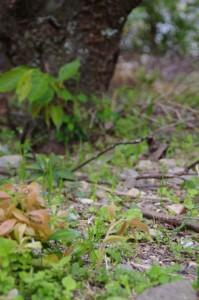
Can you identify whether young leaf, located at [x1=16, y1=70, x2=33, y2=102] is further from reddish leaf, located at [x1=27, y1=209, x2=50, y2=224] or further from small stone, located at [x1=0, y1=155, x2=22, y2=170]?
reddish leaf, located at [x1=27, y1=209, x2=50, y2=224]

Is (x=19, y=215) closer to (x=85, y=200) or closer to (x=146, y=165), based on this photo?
(x=85, y=200)

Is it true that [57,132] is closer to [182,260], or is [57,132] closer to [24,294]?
[182,260]

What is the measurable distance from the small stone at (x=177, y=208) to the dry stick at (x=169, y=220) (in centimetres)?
11

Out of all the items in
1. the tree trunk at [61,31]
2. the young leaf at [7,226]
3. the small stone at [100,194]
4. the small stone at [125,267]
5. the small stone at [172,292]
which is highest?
the tree trunk at [61,31]

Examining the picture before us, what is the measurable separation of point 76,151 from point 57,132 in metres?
0.18

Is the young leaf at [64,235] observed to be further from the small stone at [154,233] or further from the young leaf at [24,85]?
the young leaf at [24,85]

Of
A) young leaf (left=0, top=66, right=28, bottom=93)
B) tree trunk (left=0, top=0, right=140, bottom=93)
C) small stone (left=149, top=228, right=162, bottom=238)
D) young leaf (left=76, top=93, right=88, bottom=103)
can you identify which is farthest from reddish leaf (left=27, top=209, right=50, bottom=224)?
tree trunk (left=0, top=0, right=140, bottom=93)

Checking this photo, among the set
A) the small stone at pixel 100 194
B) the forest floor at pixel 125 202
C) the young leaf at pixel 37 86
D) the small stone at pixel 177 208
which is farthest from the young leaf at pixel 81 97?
the small stone at pixel 177 208

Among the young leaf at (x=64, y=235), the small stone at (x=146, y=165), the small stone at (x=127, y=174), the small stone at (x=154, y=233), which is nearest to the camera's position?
the young leaf at (x=64, y=235)

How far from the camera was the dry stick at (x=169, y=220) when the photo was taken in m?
2.07

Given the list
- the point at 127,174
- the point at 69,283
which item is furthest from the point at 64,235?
the point at 127,174

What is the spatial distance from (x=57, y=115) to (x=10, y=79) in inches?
14.7

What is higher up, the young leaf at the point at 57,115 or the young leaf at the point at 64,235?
the young leaf at the point at 57,115

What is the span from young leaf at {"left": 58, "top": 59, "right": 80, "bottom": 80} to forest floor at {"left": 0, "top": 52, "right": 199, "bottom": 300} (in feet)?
1.30
